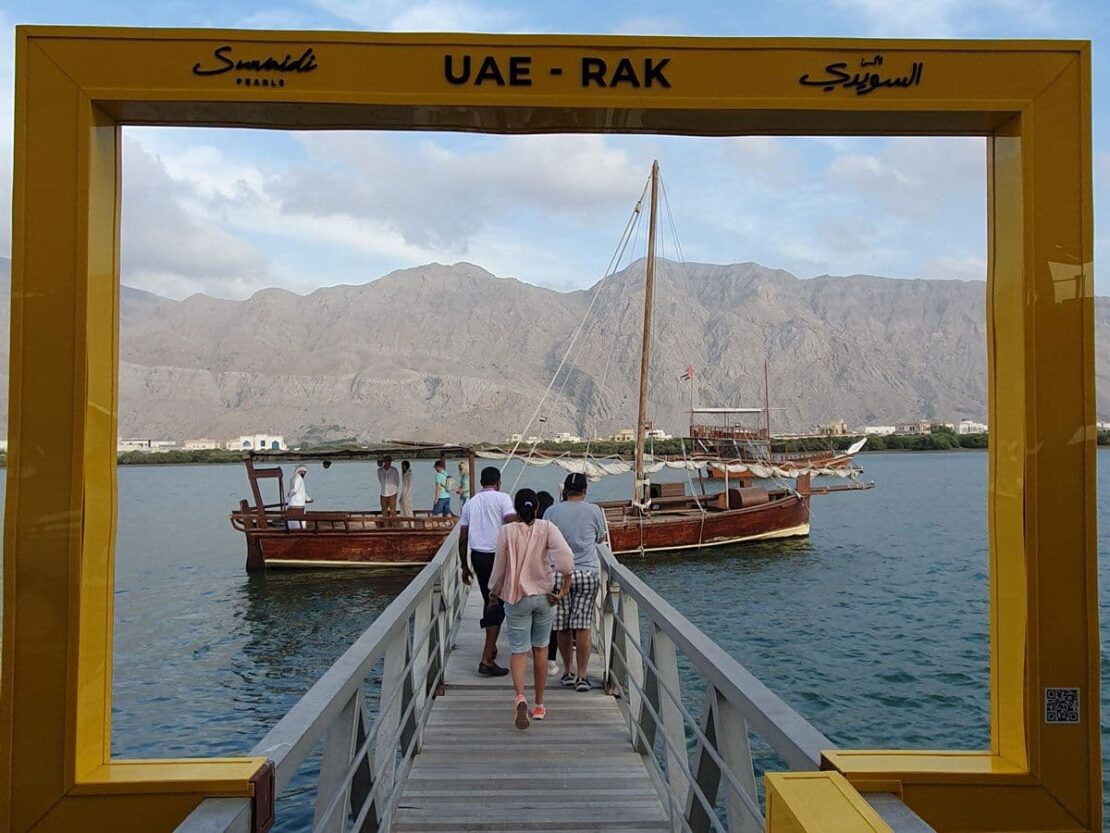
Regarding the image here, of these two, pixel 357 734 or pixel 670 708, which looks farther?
pixel 670 708

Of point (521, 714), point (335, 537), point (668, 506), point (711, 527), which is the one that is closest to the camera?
point (521, 714)

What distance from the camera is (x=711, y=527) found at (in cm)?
2898

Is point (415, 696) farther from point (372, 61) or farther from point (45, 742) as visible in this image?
point (372, 61)

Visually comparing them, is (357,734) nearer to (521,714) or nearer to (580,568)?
(521,714)

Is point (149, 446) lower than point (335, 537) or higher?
higher

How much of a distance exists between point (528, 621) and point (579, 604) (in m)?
0.84

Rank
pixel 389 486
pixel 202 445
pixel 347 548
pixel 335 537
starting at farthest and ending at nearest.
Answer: pixel 202 445, pixel 347 548, pixel 335 537, pixel 389 486

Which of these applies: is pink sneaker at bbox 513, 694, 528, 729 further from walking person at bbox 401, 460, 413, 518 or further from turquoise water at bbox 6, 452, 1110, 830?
walking person at bbox 401, 460, 413, 518

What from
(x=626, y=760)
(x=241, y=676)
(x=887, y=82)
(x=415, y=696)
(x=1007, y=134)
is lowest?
(x=241, y=676)

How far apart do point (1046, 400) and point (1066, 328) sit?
0.22 m

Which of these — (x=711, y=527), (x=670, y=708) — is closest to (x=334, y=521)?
(x=711, y=527)

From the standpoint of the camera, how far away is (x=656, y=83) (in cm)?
269

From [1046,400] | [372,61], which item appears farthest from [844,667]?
[372,61]

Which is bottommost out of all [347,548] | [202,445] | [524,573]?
[347,548]
